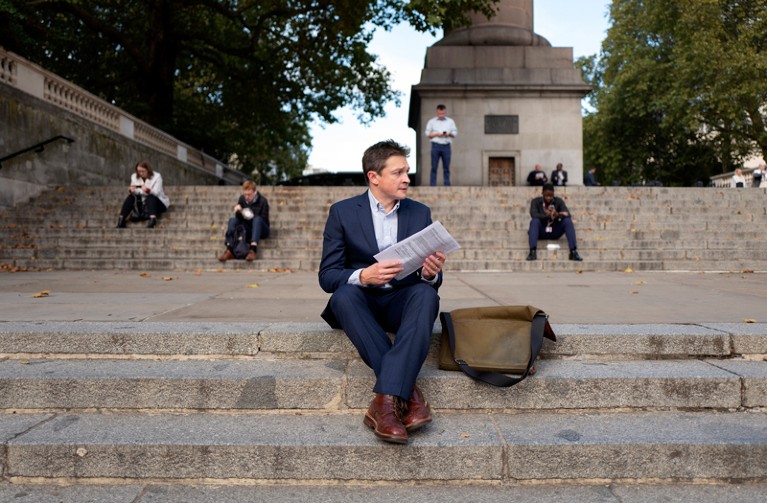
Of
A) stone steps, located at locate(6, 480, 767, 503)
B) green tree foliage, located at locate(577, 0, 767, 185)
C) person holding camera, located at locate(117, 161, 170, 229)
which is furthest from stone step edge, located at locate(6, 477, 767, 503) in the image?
green tree foliage, located at locate(577, 0, 767, 185)

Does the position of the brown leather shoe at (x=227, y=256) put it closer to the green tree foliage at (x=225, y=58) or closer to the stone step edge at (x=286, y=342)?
the stone step edge at (x=286, y=342)

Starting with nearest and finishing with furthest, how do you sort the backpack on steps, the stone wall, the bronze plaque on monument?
the backpack on steps < the stone wall < the bronze plaque on monument

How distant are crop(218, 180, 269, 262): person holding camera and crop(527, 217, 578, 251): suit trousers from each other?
4.84 metres

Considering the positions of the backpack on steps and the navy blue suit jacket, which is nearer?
the navy blue suit jacket

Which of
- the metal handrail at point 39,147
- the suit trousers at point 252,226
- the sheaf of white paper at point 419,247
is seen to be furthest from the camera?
the metal handrail at point 39,147

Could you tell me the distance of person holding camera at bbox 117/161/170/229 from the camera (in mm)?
11844

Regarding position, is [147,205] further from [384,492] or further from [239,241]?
[384,492]

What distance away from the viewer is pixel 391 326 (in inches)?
141

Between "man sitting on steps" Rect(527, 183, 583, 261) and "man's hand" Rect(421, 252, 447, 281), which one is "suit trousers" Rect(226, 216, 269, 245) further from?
"man's hand" Rect(421, 252, 447, 281)

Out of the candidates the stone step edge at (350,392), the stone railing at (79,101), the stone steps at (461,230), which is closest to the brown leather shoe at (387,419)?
the stone step edge at (350,392)

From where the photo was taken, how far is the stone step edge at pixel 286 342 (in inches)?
149

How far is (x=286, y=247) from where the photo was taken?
10977mm

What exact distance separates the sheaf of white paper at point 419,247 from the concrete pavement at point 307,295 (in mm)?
1492

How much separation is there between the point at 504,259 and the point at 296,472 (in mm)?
8128
